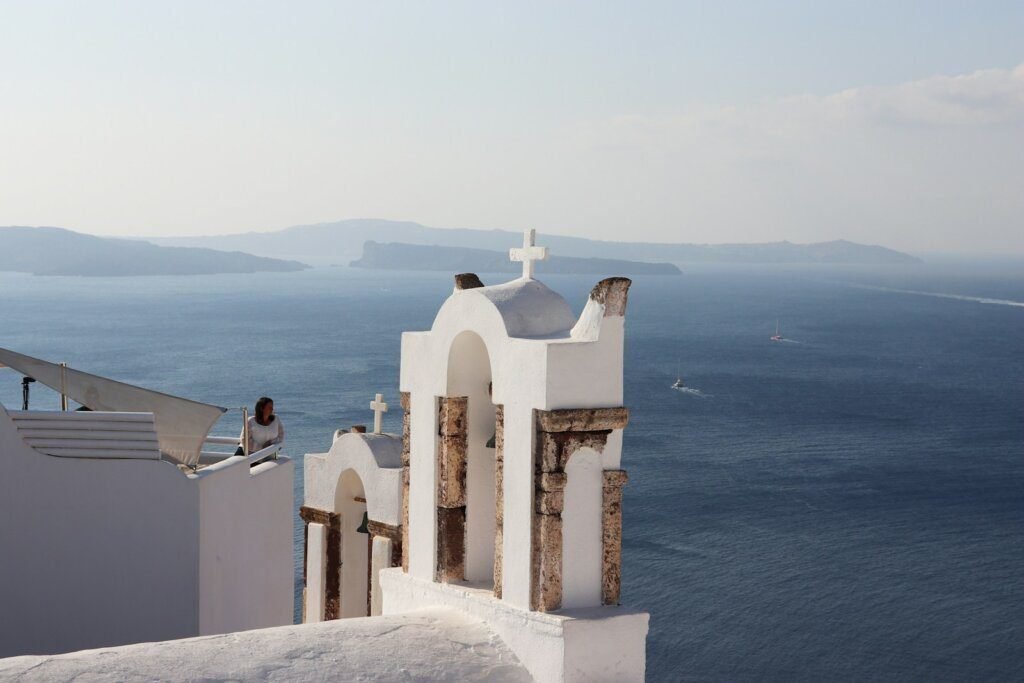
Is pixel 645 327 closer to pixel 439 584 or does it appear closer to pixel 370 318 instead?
pixel 370 318

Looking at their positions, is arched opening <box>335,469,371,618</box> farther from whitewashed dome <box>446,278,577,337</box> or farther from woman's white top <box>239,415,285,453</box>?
whitewashed dome <box>446,278,577,337</box>

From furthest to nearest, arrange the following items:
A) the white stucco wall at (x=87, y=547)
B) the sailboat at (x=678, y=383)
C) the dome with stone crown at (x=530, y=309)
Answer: the sailboat at (x=678, y=383) < the white stucco wall at (x=87, y=547) < the dome with stone crown at (x=530, y=309)

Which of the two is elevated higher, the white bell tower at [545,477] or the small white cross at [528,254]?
Answer: the small white cross at [528,254]

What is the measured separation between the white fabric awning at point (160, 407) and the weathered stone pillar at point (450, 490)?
11.2 ft

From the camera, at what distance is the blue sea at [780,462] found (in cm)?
4259

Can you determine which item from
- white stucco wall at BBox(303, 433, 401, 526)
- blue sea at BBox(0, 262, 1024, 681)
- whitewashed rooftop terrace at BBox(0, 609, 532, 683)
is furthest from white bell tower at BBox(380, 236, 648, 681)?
blue sea at BBox(0, 262, 1024, 681)

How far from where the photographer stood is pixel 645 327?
458ft

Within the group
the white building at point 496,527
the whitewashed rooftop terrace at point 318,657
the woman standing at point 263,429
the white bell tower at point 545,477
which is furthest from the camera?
the woman standing at point 263,429

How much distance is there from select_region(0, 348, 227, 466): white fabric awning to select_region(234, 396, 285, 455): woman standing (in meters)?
0.54

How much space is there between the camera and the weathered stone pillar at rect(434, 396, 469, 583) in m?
8.10

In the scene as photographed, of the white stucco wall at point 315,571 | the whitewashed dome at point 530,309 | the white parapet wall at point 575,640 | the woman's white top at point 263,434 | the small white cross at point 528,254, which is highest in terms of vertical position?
the small white cross at point 528,254

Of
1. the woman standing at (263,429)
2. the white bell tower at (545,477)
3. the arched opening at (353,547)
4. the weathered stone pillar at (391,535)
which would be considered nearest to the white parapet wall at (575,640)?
the white bell tower at (545,477)

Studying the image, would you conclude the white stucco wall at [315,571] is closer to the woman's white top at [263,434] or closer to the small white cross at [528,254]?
the woman's white top at [263,434]

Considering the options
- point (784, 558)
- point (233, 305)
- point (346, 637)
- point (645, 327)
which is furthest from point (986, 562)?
point (233, 305)
